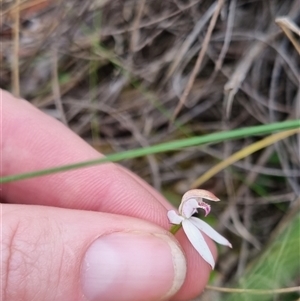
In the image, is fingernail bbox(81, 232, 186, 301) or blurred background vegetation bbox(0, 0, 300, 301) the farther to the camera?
blurred background vegetation bbox(0, 0, 300, 301)

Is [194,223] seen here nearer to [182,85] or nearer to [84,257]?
[84,257]

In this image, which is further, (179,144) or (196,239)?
(196,239)

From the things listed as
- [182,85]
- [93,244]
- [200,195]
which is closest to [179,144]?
[200,195]

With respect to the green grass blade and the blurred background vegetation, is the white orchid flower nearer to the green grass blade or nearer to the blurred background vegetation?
the green grass blade

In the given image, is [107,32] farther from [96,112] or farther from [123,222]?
[123,222]

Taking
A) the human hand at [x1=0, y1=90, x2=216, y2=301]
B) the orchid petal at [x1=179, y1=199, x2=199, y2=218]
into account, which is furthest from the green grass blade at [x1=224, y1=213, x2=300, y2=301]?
the orchid petal at [x1=179, y1=199, x2=199, y2=218]

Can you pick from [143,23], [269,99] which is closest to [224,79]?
[269,99]
